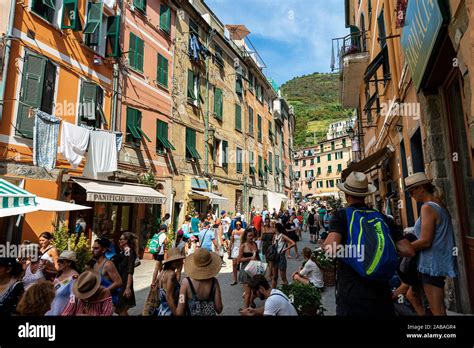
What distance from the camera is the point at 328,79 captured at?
113 meters

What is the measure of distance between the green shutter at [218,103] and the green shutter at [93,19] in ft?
27.7

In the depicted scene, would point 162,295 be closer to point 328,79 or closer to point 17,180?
point 17,180

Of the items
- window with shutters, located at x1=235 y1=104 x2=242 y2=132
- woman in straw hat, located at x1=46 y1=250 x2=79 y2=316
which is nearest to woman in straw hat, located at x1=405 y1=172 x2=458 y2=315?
woman in straw hat, located at x1=46 y1=250 x2=79 y2=316

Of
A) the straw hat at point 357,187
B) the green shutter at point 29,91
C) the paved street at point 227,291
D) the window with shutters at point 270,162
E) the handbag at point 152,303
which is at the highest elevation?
the window with shutters at point 270,162

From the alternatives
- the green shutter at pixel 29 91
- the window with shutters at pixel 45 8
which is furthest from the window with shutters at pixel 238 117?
the green shutter at pixel 29 91

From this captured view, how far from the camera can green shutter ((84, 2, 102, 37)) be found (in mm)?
10117

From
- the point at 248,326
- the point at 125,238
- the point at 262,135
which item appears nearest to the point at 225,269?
the point at 125,238

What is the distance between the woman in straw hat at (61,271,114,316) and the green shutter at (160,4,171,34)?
554 inches

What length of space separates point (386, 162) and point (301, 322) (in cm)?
922

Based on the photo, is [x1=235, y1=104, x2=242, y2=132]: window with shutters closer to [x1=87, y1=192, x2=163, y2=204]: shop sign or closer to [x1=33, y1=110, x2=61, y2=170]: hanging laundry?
[x1=87, y1=192, x2=163, y2=204]: shop sign

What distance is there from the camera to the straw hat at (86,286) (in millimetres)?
3059

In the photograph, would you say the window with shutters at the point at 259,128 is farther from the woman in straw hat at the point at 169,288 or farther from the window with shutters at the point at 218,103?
the woman in straw hat at the point at 169,288

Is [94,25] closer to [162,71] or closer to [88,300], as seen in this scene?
[162,71]

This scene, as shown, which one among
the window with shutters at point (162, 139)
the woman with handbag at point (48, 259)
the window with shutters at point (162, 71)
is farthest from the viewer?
the window with shutters at point (162, 71)
